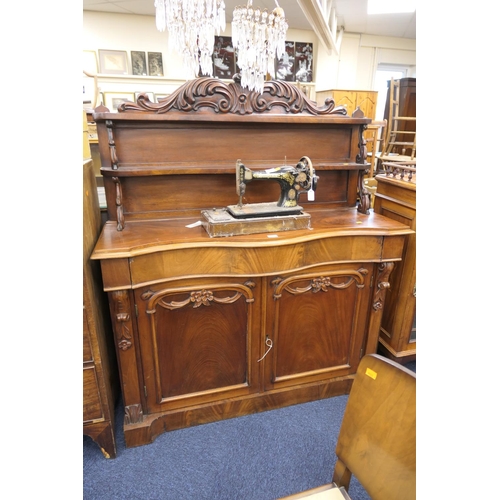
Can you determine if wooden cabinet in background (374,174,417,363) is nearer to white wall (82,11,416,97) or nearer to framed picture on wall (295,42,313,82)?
white wall (82,11,416,97)

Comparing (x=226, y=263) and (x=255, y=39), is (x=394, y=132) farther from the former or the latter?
(x=226, y=263)

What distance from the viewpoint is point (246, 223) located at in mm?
1500

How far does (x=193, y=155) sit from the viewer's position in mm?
1683

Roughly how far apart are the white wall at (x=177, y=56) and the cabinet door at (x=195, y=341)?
4.76 meters

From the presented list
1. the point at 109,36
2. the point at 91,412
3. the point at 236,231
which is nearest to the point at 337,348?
the point at 236,231

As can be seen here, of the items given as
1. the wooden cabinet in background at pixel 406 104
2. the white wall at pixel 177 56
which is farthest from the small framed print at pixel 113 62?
the wooden cabinet in background at pixel 406 104

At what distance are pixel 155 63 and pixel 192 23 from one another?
4300 millimetres

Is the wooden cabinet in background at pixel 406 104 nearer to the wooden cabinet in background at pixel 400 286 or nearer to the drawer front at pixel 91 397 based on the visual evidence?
the wooden cabinet in background at pixel 400 286

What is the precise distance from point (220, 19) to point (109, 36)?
4.45 m

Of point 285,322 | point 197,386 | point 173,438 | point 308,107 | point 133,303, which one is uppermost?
point 308,107

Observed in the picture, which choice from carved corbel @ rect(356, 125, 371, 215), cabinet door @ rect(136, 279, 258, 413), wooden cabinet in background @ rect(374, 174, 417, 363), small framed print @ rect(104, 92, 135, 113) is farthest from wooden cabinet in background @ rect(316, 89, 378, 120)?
cabinet door @ rect(136, 279, 258, 413)

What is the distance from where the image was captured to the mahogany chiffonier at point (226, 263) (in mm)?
1449
